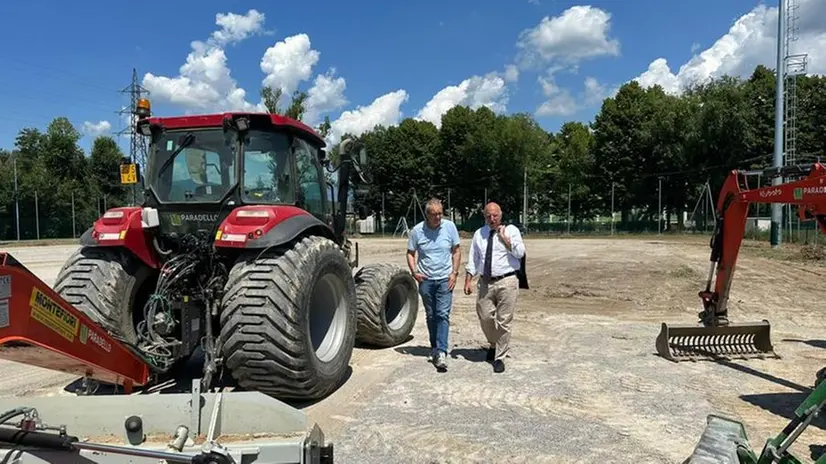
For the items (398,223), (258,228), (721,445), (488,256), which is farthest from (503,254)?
(398,223)

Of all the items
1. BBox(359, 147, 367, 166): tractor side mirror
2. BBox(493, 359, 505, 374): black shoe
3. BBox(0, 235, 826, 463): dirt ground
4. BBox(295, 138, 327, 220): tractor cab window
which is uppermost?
BBox(359, 147, 367, 166): tractor side mirror

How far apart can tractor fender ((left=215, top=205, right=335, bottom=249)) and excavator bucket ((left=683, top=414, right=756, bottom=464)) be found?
2.95 metres

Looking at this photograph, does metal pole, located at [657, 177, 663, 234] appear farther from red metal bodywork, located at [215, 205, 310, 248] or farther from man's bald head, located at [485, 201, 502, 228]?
red metal bodywork, located at [215, 205, 310, 248]

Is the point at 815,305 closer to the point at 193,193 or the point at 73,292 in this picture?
the point at 193,193

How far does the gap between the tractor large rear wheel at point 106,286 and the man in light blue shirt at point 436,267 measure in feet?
9.05

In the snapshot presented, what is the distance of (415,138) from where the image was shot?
5572 cm

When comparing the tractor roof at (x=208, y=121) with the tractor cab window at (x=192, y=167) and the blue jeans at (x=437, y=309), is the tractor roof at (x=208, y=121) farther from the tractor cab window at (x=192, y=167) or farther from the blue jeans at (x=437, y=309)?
the blue jeans at (x=437, y=309)

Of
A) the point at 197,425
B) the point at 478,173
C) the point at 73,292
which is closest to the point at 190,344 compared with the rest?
the point at 73,292

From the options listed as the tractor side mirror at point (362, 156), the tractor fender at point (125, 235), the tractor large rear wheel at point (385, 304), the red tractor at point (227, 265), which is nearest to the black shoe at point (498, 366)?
the tractor large rear wheel at point (385, 304)

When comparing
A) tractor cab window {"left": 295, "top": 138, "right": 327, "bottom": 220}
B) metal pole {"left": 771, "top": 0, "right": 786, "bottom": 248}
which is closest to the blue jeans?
tractor cab window {"left": 295, "top": 138, "right": 327, "bottom": 220}

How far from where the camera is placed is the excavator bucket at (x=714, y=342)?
6566 millimetres

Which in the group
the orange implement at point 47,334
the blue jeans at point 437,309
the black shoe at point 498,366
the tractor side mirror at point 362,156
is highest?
the tractor side mirror at point 362,156

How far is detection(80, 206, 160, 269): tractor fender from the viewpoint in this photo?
184 inches

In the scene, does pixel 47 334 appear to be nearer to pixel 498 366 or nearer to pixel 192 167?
pixel 192 167
